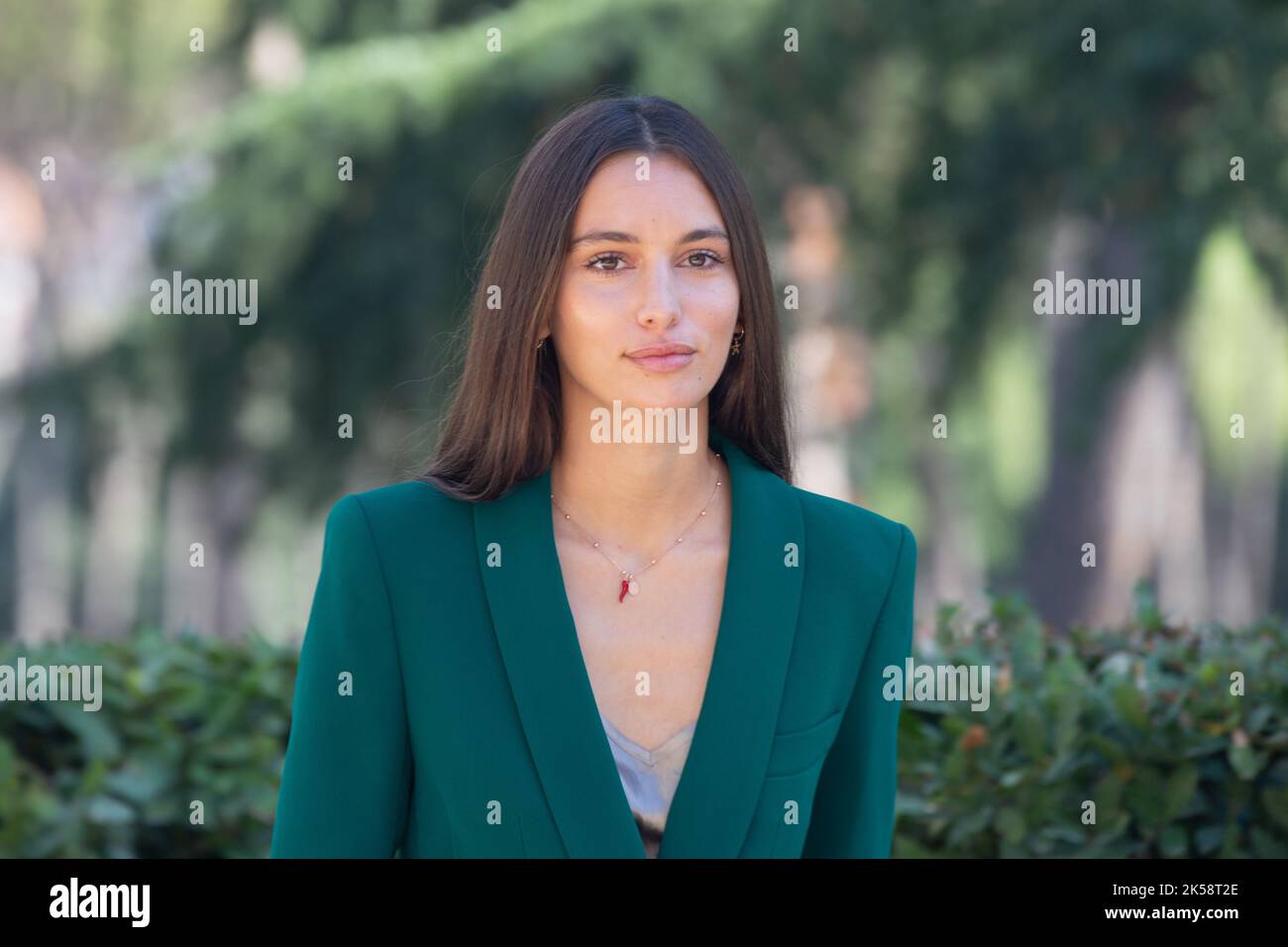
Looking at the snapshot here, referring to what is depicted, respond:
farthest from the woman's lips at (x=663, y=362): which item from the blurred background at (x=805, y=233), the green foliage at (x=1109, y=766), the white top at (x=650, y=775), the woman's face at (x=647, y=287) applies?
the blurred background at (x=805, y=233)

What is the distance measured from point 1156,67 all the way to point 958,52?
1096 mm

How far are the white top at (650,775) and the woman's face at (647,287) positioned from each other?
491 mm

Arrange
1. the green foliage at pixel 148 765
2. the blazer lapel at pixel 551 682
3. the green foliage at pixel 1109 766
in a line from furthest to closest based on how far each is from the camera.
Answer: the green foliage at pixel 148 765
the green foliage at pixel 1109 766
the blazer lapel at pixel 551 682

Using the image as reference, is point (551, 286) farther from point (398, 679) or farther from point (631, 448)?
point (398, 679)

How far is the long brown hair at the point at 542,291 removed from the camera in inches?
99.7

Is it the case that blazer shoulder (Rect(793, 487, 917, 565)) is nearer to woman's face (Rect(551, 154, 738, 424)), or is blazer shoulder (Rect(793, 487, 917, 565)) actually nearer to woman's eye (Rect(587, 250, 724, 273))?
woman's face (Rect(551, 154, 738, 424))

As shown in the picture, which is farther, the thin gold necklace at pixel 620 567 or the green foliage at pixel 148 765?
the green foliage at pixel 148 765

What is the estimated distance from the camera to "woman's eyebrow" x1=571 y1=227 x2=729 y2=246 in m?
2.48

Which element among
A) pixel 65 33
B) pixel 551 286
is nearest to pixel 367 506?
pixel 551 286

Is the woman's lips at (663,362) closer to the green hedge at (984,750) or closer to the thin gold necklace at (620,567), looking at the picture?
the thin gold necklace at (620,567)

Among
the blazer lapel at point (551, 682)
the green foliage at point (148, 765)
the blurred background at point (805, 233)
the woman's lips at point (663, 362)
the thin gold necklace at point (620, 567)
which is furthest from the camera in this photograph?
the blurred background at point (805, 233)

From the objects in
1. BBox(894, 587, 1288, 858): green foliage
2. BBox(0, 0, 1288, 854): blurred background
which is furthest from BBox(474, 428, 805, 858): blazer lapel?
BBox(0, 0, 1288, 854): blurred background

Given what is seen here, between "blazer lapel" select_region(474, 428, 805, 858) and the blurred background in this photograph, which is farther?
the blurred background

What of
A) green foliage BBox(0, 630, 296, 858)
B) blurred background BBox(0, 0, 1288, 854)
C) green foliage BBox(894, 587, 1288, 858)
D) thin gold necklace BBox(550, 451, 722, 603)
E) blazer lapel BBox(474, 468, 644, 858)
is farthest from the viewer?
blurred background BBox(0, 0, 1288, 854)
